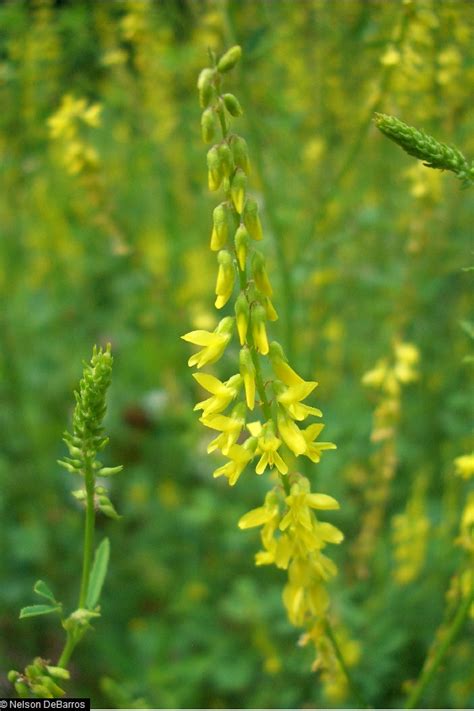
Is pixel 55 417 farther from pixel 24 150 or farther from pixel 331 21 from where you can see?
pixel 331 21

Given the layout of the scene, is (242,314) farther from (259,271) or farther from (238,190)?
(238,190)

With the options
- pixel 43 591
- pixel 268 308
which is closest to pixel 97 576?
pixel 43 591

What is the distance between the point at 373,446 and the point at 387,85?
5.65ft

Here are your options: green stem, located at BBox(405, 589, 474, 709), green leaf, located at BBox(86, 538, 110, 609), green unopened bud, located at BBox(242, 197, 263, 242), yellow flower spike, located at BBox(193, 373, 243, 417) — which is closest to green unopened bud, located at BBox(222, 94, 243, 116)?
green unopened bud, located at BBox(242, 197, 263, 242)

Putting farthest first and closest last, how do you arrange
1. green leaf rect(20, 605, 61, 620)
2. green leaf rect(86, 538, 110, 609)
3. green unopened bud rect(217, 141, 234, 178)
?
green leaf rect(86, 538, 110, 609)
green leaf rect(20, 605, 61, 620)
green unopened bud rect(217, 141, 234, 178)

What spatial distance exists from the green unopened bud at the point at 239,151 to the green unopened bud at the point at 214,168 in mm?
26

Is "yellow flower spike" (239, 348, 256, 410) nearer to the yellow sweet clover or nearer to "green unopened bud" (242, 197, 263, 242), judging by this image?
the yellow sweet clover

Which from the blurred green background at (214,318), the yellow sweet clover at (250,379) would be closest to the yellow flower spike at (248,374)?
the yellow sweet clover at (250,379)

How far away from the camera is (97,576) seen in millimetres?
A: 1393

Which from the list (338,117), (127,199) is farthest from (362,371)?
(127,199)

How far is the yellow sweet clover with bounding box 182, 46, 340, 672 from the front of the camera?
3.66ft

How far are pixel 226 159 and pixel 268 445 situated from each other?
446 millimetres

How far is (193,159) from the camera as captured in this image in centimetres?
454

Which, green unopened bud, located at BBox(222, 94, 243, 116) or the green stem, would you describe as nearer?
green unopened bud, located at BBox(222, 94, 243, 116)
